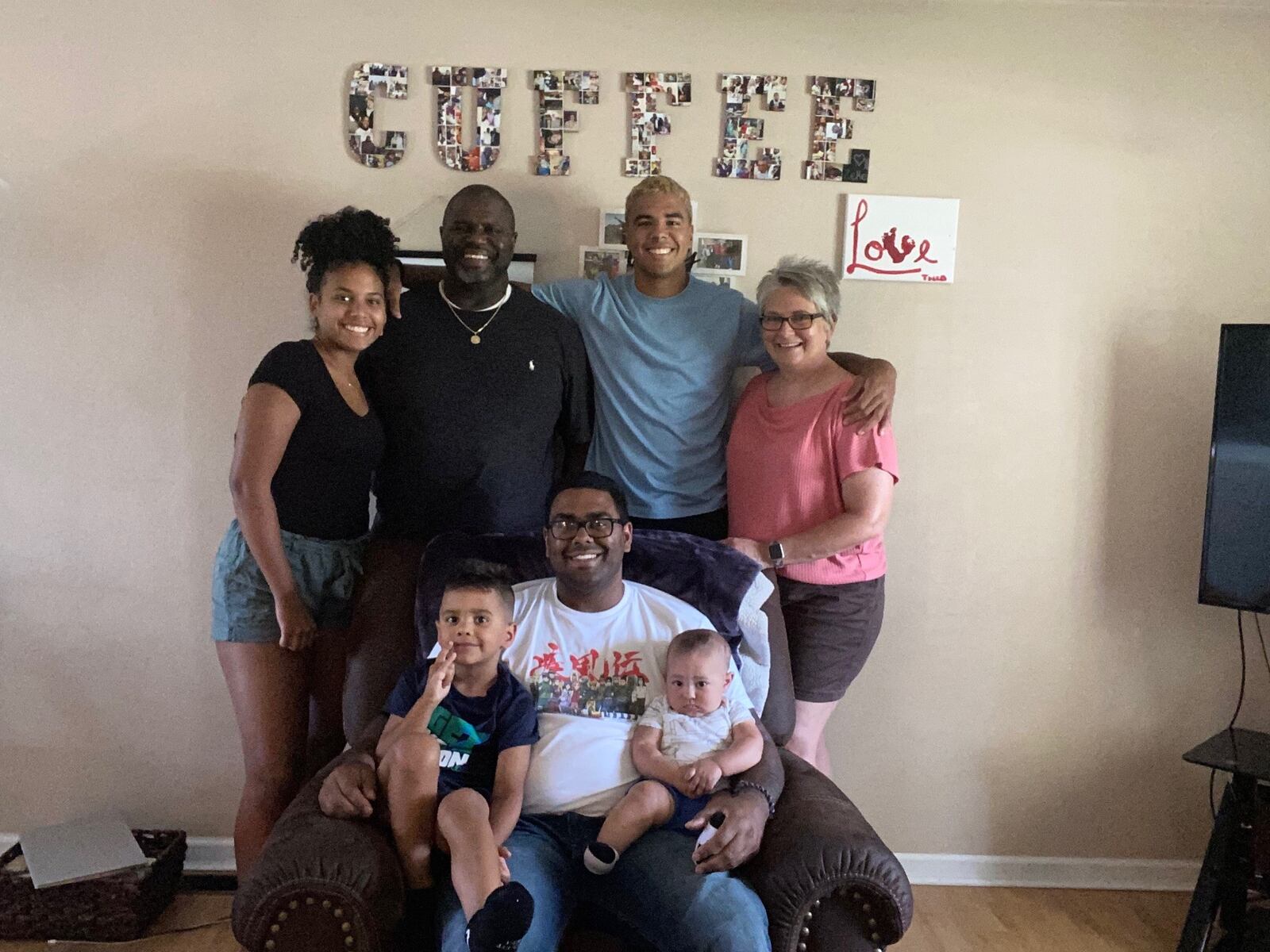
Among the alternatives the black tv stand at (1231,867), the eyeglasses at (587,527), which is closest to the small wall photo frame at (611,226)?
the eyeglasses at (587,527)

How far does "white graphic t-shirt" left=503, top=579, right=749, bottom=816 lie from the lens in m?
1.71

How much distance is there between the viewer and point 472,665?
5.77 feet

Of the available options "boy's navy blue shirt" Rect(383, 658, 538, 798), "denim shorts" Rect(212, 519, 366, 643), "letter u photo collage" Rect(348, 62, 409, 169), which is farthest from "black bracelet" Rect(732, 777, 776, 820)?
"letter u photo collage" Rect(348, 62, 409, 169)

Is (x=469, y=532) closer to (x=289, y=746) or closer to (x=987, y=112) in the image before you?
(x=289, y=746)

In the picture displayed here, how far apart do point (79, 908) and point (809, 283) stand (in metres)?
2.36

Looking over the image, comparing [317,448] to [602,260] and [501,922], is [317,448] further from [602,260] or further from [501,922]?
[501,922]

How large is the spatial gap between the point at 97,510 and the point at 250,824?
1005mm

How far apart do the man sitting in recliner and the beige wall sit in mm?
928

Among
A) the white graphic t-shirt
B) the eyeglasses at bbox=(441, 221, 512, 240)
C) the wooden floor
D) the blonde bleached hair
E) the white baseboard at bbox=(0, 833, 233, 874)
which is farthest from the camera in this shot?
the white baseboard at bbox=(0, 833, 233, 874)

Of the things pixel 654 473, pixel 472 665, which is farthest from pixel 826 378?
pixel 472 665

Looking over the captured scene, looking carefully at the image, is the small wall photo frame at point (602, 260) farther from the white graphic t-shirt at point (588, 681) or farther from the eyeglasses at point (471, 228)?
the white graphic t-shirt at point (588, 681)

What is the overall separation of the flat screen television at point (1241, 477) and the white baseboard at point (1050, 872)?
897 mm

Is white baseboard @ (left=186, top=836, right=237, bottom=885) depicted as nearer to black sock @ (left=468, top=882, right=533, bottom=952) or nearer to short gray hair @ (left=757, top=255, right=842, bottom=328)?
black sock @ (left=468, top=882, right=533, bottom=952)

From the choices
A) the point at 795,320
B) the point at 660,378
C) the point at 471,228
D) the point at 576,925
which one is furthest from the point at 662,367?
the point at 576,925
